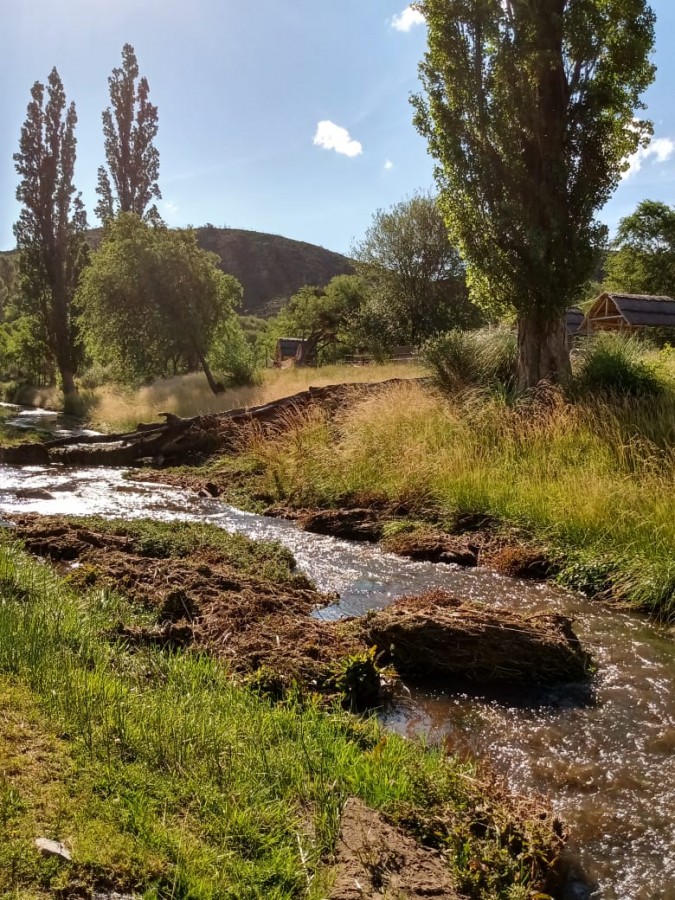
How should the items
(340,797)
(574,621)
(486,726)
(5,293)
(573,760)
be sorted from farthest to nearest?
(5,293)
(574,621)
(486,726)
(573,760)
(340,797)

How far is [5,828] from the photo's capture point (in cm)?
220

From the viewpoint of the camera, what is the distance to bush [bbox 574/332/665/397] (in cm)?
1221

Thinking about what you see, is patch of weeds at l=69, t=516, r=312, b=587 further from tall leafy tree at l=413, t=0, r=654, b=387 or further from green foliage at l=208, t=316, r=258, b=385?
green foliage at l=208, t=316, r=258, b=385

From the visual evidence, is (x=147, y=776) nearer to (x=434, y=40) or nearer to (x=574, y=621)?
(x=574, y=621)

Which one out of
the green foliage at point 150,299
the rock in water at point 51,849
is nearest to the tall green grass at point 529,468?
the rock in water at point 51,849

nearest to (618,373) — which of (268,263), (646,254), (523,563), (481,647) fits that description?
(523,563)

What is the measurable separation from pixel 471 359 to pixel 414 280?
22.9 m

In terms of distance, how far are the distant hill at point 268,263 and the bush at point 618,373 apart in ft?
315

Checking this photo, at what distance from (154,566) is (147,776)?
4.29m

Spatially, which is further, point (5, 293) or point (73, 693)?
point (5, 293)

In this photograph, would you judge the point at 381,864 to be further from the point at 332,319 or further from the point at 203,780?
the point at 332,319

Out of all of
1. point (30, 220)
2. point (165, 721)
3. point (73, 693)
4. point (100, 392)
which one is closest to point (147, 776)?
point (165, 721)

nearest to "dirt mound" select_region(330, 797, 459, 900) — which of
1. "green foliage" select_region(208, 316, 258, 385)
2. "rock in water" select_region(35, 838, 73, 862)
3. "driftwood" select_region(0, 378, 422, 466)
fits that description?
"rock in water" select_region(35, 838, 73, 862)

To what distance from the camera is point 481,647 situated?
197 inches
